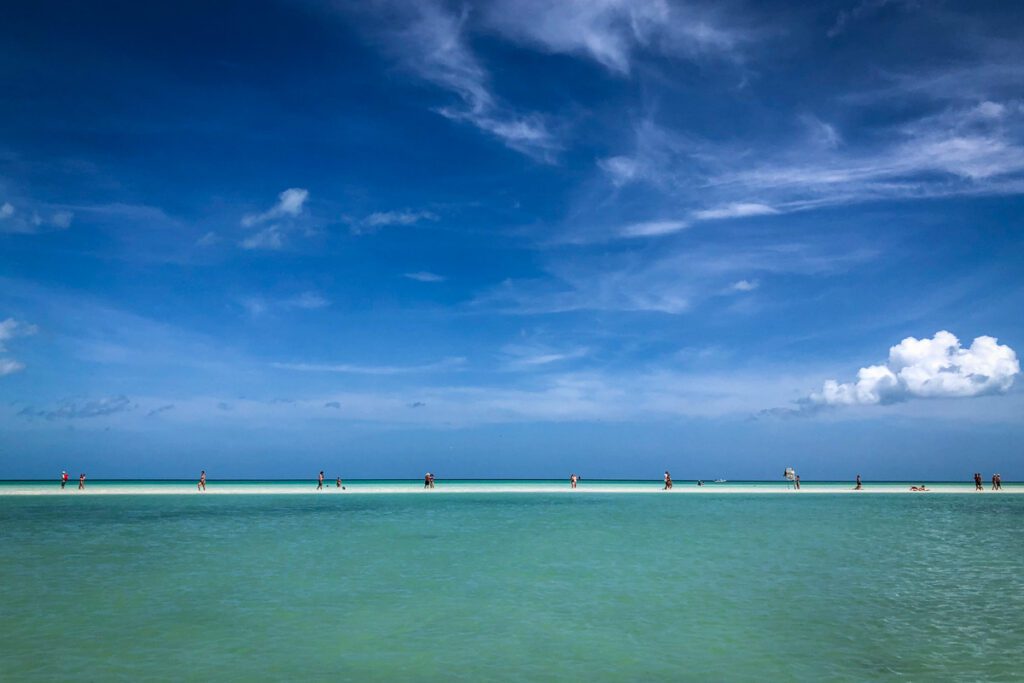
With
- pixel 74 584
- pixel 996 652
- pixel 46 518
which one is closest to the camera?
pixel 996 652

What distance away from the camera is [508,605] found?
49.1 feet

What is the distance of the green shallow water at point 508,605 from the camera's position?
1075cm

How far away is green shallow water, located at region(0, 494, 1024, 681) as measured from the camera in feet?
35.3

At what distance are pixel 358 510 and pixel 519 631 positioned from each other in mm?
33715

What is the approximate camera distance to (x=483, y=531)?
30688mm

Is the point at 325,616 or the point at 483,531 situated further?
the point at 483,531

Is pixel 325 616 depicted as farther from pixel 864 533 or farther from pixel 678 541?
pixel 864 533

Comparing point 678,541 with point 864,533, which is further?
point 864,533

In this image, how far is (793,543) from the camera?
25.8m

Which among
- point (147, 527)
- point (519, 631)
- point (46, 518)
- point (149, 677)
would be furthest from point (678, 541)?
point (46, 518)

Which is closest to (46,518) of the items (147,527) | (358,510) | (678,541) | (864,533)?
(147,527)

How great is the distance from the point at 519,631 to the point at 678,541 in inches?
601

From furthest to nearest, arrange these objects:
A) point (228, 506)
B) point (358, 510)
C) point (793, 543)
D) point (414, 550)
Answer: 1. point (228, 506)
2. point (358, 510)
3. point (793, 543)
4. point (414, 550)

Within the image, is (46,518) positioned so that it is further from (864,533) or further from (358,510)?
(864,533)
